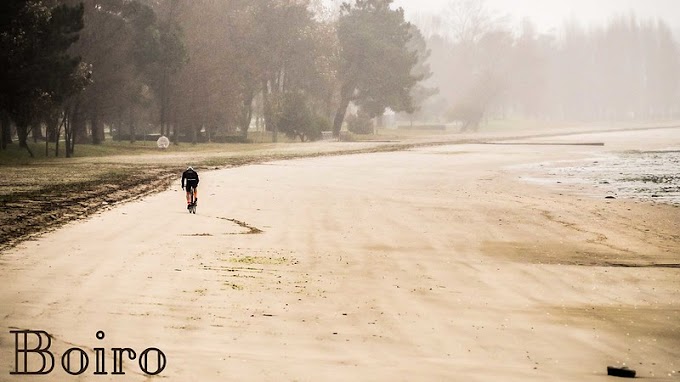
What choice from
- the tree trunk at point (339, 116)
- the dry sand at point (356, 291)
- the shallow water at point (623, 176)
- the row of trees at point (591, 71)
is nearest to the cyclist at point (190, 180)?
the dry sand at point (356, 291)

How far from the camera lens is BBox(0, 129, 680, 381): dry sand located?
9.98 metres

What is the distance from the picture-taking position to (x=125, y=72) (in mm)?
60719

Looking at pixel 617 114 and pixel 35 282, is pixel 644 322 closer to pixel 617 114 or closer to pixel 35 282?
pixel 35 282

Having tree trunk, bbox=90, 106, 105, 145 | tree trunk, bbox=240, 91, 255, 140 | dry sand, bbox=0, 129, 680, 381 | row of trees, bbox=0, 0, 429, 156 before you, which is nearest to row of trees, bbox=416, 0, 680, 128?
row of trees, bbox=0, 0, 429, 156

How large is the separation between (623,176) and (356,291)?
3032 cm

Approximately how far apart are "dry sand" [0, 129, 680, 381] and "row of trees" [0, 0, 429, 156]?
2110 cm

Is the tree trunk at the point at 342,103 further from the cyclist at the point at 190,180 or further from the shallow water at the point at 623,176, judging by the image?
the cyclist at the point at 190,180

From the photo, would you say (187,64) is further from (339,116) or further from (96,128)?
(339,116)

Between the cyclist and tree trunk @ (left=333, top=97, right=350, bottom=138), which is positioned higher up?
tree trunk @ (left=333, top=97, right=350, bottom=138)

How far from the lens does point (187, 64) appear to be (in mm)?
70000

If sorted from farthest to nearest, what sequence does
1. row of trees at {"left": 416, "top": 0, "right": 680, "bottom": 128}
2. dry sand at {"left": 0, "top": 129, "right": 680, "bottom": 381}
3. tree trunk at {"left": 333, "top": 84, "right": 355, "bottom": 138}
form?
row of trees at {"left": 416, "top": 0, "right": 680, "bottom": 128}, tree trunk at {"left": 333, "top": 84, "right": 355, "bottom": 138}, dry sand at {"left": 0, "top": 129, "right": 680, "bottom": 381}

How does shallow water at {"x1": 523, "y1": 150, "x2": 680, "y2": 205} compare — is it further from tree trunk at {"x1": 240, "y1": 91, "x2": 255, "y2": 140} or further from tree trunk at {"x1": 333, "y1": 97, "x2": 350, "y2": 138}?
tree trunk at {"x1": 333, "y1": 97, "x2": 350, "y2": 138}

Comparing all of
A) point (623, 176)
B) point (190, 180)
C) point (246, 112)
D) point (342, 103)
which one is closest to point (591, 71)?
point (342, 103)

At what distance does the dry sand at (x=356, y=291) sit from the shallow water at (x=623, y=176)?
6.89 m
